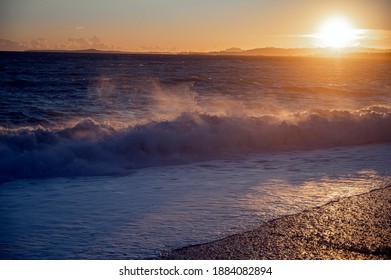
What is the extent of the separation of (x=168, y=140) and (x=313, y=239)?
5.00 meters

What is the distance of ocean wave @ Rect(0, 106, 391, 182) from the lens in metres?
7.28

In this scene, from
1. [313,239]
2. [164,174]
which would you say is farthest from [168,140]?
[313,239]

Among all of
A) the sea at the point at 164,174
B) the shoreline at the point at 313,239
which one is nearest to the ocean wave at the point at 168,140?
the sea at the point at 164,174

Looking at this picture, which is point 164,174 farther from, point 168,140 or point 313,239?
point 313,239

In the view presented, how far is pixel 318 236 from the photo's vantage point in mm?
4152

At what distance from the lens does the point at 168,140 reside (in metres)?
8.76

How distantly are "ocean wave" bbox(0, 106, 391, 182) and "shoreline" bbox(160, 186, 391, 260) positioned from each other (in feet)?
10.7

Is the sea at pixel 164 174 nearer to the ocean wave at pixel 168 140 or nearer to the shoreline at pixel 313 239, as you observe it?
the ocean wave at pixel 168 140

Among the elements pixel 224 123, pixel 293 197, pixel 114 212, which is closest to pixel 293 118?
pixel 224 123

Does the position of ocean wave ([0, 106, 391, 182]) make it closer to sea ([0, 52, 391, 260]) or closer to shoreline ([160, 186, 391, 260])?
sea ([0, 52, 391, 260])

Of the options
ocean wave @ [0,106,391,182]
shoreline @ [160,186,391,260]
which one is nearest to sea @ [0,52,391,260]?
ocean wave @ [0,106,391,182]

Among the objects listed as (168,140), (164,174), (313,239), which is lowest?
(313,239)
